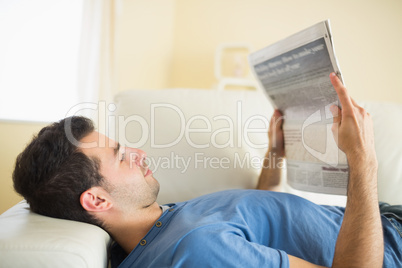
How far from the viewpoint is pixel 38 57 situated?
1.39 metres

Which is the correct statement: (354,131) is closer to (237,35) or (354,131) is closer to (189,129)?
(189,129)

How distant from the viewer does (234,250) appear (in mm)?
594

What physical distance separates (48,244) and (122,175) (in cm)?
28

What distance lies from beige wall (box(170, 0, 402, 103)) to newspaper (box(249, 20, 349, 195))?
1834 millimetres

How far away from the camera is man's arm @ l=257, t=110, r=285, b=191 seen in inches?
41.5

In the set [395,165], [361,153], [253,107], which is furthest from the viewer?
[253,107]

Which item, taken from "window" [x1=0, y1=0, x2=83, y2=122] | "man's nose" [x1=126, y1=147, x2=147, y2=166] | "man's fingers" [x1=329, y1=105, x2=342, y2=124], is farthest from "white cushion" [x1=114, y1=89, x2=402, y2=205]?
"window" [x1=0, y1=0, x2=83, y2=122]

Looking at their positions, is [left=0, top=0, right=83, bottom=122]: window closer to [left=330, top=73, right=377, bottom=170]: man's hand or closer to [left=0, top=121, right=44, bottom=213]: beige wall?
[left=0, top=121, right=44, bottom=213]: beige wall

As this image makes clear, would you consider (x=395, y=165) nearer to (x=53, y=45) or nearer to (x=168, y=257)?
(x=168, y=257)

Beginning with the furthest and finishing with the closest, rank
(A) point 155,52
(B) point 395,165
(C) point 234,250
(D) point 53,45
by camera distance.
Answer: (A) point 155,52 < (D) point 53,45 < (B) point 395,165 < (C) point 234,250

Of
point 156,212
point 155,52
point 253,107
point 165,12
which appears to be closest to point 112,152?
point 156,212

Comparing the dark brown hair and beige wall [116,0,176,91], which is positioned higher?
beige wall [116,0,176,91]

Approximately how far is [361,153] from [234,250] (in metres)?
0.37

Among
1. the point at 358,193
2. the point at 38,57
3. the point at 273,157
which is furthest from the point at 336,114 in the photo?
the point at 38,57
